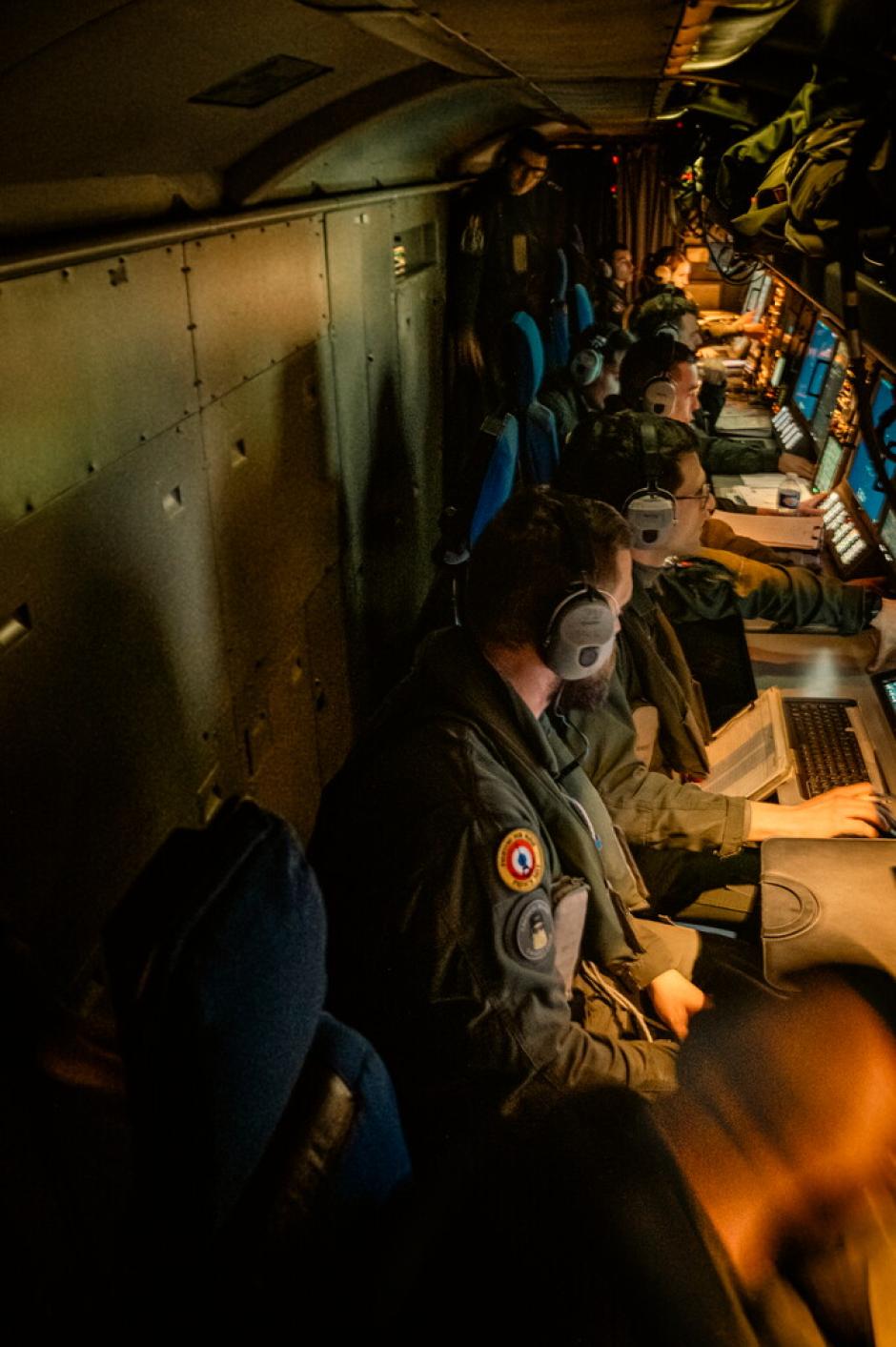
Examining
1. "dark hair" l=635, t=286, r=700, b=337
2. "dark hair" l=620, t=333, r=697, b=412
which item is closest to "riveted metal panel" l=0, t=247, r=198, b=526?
"dark hair" l=620, t=333, r=697, b=412

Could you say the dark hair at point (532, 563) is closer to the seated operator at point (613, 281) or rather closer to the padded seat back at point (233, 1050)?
the padded seat back at point (233, 1050)

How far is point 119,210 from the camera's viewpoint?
1765 millimetres

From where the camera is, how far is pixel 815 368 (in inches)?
197

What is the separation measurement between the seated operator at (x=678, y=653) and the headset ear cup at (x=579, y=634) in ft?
1.57

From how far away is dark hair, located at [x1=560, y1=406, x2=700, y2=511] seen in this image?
2.87 m

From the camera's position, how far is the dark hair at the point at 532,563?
6.05 ft

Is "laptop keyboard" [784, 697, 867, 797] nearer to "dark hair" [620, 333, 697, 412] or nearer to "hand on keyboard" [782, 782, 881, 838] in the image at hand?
"hand on keyboard" [782, 782, 881, 838]

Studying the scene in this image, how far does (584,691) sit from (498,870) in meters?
0.61

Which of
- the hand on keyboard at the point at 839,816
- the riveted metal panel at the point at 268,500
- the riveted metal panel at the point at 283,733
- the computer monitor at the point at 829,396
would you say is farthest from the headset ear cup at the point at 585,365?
the hand on keyboard at the point at 839,816

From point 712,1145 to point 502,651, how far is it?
1.06m

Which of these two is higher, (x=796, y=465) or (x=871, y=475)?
(x=871, y=475)

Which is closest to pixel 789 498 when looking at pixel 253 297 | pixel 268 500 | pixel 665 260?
pixel 268 500

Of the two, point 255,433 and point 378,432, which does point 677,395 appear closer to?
point 378,432

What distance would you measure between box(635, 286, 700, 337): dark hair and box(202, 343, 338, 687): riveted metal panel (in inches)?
138
